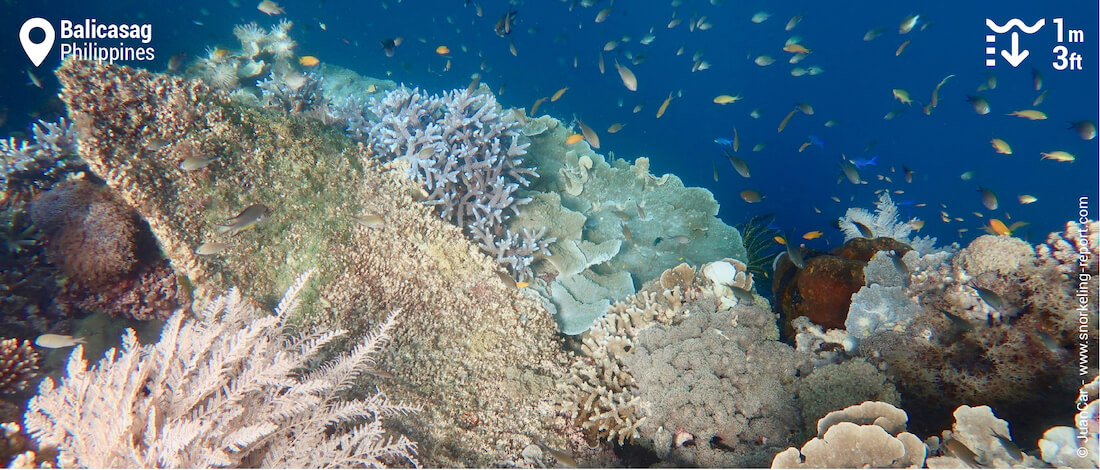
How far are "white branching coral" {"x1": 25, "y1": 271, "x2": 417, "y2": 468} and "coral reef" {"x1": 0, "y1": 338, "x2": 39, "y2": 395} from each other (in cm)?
164

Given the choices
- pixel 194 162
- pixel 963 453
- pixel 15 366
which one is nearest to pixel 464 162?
pixel 194 162

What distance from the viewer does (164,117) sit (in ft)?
13.2

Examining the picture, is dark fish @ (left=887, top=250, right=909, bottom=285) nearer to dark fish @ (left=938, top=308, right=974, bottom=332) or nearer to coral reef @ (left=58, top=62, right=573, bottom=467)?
dark fish @ (left=938, top=308, right=974, bottom=332)

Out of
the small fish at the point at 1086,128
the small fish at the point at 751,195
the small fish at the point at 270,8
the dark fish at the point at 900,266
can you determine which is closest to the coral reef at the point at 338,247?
the dark fish at the point at 900,266

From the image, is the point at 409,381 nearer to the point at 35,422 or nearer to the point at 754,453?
the point at 35,422

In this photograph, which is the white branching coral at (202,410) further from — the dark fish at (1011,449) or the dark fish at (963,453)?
the dark fish at (1011,449)

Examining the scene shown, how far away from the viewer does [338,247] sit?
4.37 m

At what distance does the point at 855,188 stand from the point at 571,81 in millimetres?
33632

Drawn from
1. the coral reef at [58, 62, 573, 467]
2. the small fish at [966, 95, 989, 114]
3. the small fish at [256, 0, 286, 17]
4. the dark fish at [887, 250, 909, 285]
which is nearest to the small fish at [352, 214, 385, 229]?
the coral reef at [58, 62, 573, 467]

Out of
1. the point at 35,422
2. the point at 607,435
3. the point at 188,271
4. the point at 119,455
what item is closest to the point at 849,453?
the point at 607,435

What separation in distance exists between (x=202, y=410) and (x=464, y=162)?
365 centimetres

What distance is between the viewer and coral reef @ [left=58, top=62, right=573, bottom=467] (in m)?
3.83

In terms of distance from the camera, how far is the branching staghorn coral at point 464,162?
5020mm

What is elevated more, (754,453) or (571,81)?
(571,81)
